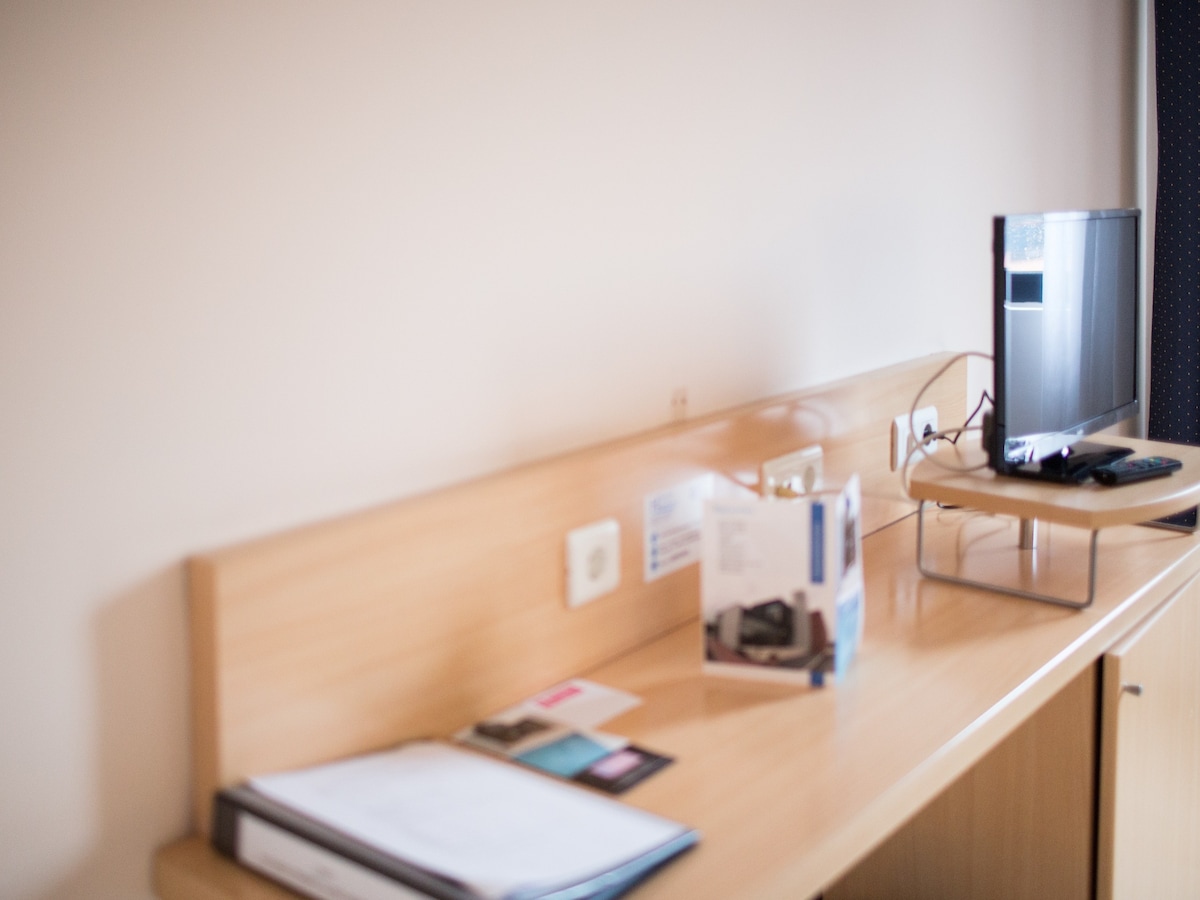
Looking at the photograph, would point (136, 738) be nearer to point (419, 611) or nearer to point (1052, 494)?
point (419, 611)

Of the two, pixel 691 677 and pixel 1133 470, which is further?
pixel 1133 470

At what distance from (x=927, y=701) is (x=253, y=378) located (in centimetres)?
74

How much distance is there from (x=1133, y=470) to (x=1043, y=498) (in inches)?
7.5

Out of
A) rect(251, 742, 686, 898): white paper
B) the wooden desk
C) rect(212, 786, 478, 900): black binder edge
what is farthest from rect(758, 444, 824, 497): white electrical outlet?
rect(212, 786, 478, 900): black binder edge

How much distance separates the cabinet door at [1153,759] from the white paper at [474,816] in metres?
0.78

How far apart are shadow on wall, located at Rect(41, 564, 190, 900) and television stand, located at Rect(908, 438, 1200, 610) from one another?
100cm

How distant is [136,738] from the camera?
3.17 ft

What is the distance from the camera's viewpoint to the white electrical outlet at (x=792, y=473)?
5.08ft

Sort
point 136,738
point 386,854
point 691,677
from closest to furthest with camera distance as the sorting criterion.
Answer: point 386,854 < point 136,738 < point 691,677

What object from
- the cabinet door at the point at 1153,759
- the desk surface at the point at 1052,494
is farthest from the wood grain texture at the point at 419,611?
the cabinet door at the point at 1153,759

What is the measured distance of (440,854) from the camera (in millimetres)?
847

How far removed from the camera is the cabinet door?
1449 mm

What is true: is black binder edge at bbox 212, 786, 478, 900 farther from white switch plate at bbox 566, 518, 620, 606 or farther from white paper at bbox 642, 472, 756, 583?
white paper at bbox 642, 472, 756, 583

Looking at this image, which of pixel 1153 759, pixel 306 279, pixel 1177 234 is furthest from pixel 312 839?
pixel 1177 234
